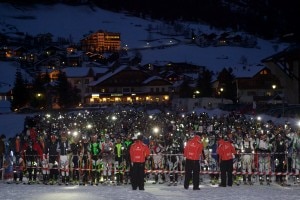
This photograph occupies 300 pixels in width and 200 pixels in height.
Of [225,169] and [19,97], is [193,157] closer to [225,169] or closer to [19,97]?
[225,169]

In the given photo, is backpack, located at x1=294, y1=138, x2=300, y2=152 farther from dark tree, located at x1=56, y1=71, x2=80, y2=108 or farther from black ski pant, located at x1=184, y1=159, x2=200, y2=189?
dark tree, located at x1=56, y1=71, x2=80, y2=108

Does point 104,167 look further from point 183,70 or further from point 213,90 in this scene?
point 183,70

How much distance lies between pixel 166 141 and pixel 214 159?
73.7 inches

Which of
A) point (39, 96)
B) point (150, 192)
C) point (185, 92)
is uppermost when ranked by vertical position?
point (185, 92)

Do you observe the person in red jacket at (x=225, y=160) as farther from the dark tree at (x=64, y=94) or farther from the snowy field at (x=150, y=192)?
the dark tree at (x=64, y=94)

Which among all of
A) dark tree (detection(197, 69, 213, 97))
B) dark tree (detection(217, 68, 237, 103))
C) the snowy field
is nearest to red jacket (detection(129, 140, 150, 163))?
the snowy field

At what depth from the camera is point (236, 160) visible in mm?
18219

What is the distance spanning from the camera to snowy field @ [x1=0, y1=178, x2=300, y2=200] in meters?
14.1

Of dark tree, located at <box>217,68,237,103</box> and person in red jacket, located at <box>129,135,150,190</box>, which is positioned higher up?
dark tree, located at <box>217,68,237,103</box>

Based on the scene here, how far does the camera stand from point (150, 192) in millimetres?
15211

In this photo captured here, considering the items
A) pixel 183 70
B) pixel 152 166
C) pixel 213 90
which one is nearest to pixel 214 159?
pixel 152 166

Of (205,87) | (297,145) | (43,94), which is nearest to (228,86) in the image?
(205,87)

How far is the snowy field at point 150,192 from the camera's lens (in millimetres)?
14148

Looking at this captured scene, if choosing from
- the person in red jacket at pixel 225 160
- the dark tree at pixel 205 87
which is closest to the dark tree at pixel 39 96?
the dark tree at pixel 205 87
